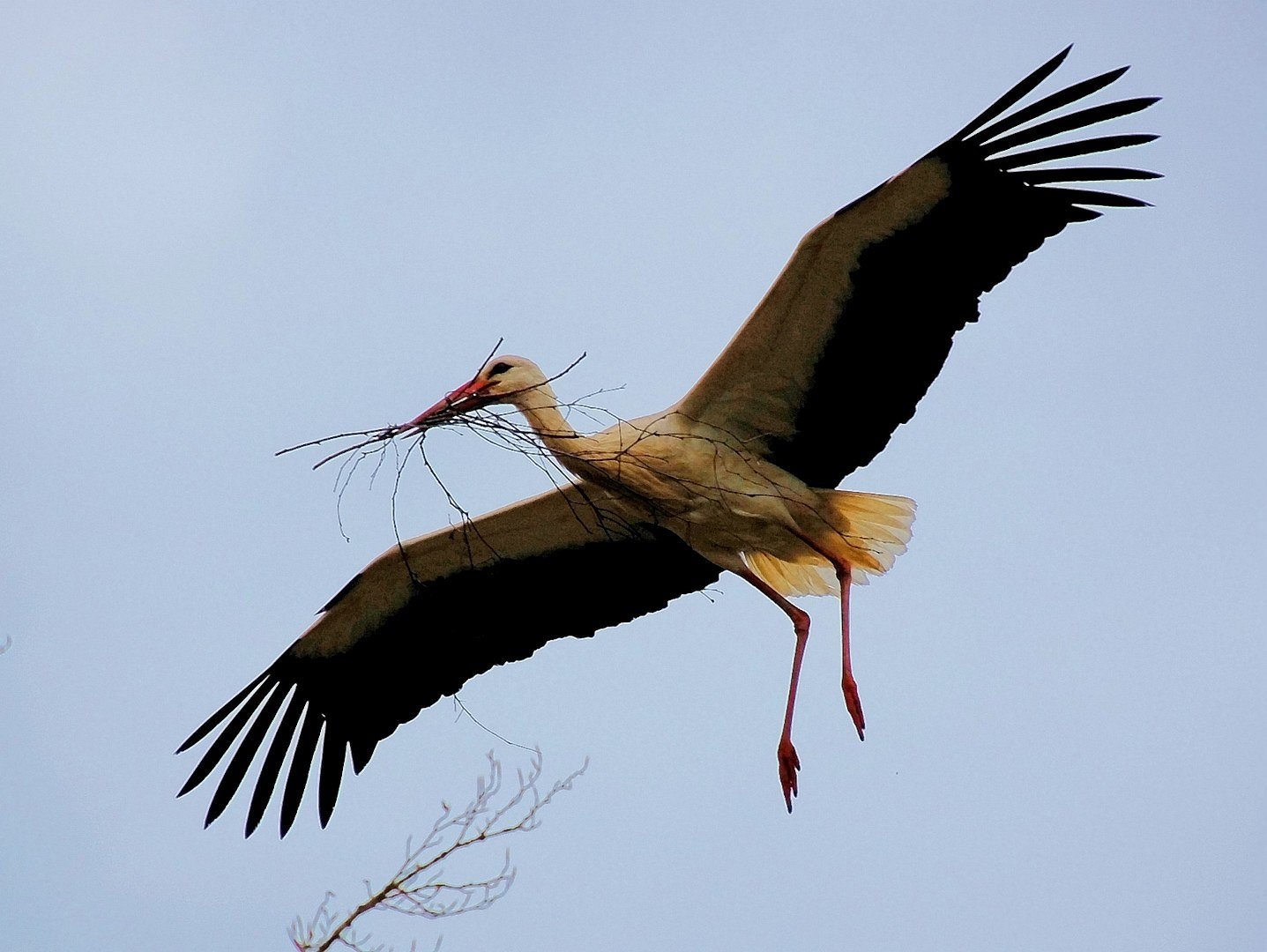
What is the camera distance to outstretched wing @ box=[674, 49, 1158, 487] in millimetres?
6059

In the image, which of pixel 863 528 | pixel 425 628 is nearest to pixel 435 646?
pixel 425 628

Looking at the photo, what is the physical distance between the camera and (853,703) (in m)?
6.33

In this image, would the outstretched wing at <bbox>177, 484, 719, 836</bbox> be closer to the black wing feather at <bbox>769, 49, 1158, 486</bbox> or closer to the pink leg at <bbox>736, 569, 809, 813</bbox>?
the pink leg at <bbox>736, 569, 809, 813</bbox>

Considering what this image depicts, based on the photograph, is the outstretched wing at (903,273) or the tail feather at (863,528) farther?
the tail feather at (863,528)

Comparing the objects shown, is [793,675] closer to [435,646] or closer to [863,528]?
[863,528]

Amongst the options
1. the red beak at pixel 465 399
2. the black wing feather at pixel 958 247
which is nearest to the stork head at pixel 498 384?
the red beak at pixel 465 399

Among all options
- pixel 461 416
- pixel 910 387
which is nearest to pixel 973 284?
pixel 910 387

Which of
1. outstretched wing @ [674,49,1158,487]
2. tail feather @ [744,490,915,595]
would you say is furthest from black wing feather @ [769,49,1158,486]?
tail feather @ [744,490,915,595]

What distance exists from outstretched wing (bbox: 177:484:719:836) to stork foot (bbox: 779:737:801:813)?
3.25ft

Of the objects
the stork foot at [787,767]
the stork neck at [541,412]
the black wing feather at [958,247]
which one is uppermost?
the stork neck at [541,412]

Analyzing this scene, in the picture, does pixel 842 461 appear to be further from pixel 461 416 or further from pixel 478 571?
pixel 461 416

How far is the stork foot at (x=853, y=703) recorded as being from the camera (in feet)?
20.6

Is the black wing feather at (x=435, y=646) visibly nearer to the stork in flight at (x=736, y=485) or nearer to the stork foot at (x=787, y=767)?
the stork in flight at (x=736, y=485)

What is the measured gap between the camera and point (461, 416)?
5113 millimetres
